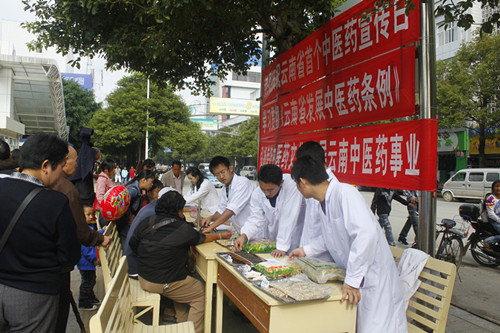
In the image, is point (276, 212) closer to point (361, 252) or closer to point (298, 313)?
point (361, 252)

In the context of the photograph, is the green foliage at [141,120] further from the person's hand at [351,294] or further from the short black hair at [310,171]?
the person's hand at [351,294]

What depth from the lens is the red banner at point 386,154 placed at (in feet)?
8.80

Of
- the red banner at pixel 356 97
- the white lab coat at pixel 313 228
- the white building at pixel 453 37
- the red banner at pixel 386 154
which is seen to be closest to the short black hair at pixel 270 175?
the white lab coat at pixel 313 228

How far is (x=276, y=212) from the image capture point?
3.49m

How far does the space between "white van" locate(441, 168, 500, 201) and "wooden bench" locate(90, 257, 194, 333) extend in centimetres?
1540

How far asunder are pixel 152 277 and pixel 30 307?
4.18ft

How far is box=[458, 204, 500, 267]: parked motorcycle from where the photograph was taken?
552cm

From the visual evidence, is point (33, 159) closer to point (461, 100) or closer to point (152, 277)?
point (152, 277)

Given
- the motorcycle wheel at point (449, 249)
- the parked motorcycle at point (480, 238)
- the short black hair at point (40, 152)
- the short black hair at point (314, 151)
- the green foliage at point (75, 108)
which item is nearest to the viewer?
→ the short black hair at point (40, 152)

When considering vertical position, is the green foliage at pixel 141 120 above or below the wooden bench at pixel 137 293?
above

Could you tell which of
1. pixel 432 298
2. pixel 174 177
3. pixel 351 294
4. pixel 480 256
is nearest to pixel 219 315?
pixel 351 294

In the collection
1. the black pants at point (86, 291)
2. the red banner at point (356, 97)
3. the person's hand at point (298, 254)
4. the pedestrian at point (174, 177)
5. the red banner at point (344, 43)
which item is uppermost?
the red banner at point (344, 43)

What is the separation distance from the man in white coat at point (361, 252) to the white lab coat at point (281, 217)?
72cm

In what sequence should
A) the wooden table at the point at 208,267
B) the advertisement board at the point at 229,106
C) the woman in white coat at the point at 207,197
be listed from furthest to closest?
the advertisement board at the point at 229,106
the woman in white coat at the point at 207,197
the wooden table at the point at 208,267
